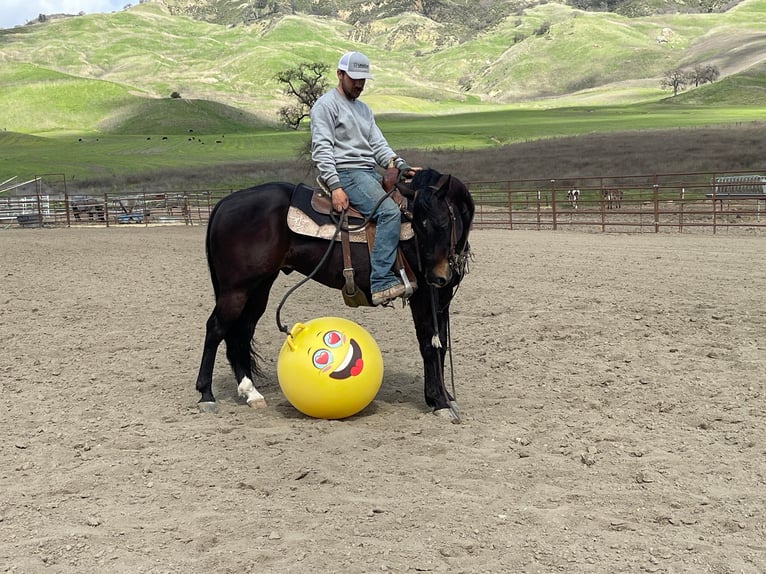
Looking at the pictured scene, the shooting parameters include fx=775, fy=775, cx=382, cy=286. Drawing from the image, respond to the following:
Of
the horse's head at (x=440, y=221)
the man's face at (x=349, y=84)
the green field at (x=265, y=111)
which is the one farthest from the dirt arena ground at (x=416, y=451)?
the green field at (x=265, y=111)

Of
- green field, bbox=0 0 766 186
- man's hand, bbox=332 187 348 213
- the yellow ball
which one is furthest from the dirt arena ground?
green field, bbox=0 0 766 186

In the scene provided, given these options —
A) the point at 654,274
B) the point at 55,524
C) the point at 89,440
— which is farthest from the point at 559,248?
the point at 55,524

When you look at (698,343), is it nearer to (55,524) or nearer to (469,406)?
(469,406)

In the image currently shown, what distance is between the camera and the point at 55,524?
3.85m

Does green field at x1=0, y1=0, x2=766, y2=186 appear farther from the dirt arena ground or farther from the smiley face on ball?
the smiley face on ball

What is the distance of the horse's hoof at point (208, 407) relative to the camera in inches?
231

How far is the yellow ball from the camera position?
543 cm

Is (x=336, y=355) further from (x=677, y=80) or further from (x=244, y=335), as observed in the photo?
(x=677, y=80)

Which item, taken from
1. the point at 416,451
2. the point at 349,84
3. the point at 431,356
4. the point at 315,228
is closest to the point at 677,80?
the point at 349,84

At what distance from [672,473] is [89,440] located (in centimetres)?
368

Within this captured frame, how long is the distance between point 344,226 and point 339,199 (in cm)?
21

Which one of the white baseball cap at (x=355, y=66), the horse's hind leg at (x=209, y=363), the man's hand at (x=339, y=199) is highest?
the white baseball cap at (x=355, y=66)

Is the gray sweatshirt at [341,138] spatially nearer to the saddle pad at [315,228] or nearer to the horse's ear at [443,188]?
the saddle pad at [315,228]

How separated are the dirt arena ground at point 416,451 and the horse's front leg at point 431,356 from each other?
0.53 ft
